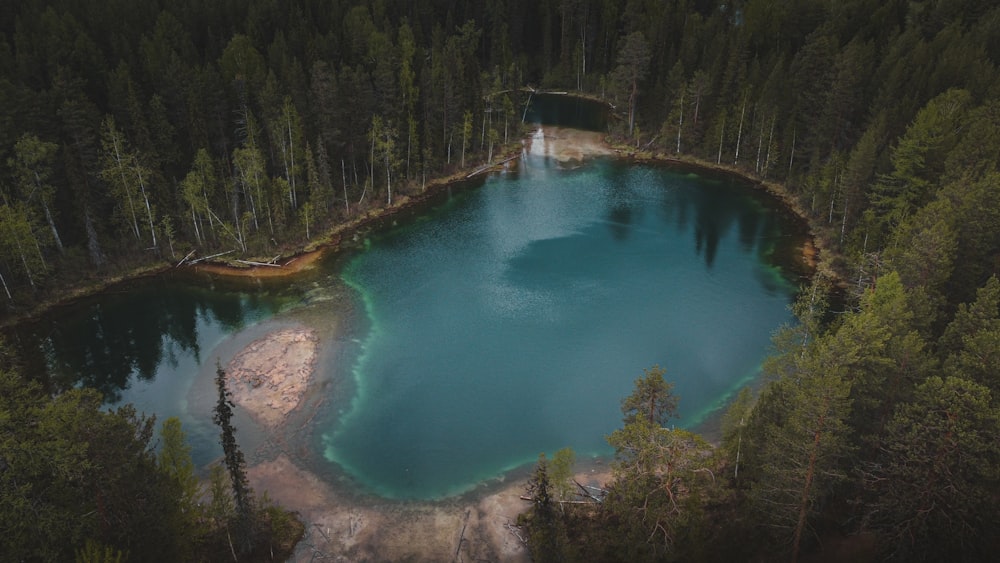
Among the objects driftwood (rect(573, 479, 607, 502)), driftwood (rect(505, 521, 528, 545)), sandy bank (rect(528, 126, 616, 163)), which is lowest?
driftwood (rect(505, 521, 528, 545))

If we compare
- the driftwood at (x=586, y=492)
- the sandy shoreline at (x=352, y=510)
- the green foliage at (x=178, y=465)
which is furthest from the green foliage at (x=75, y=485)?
the driftwood at (x=586, y=492)

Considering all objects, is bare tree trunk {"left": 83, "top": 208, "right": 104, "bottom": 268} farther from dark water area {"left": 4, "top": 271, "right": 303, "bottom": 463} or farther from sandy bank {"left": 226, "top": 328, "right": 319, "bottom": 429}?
sandy bank {"left": 226, "top": 328, "right": 319, "bottom": 429}

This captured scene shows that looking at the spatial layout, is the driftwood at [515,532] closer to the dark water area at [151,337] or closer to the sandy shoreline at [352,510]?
the sandy shoreline at [352,510]

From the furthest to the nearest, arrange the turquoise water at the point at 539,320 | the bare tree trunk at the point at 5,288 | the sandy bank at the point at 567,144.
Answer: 1. the sandy bank at the point at 567,144
2. the bare tree trunk at the point at 5,288
3. the turquoise water at the point at 539,320

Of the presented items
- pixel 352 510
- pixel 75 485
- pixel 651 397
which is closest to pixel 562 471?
pixel 651 397

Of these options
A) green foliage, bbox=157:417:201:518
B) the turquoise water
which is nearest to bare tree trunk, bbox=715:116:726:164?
the turquoise water

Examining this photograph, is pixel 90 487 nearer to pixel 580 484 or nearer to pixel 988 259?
pixel 580 484

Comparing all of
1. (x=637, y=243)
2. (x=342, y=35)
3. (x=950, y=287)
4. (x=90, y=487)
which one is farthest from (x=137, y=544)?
(x=342, y=35)
